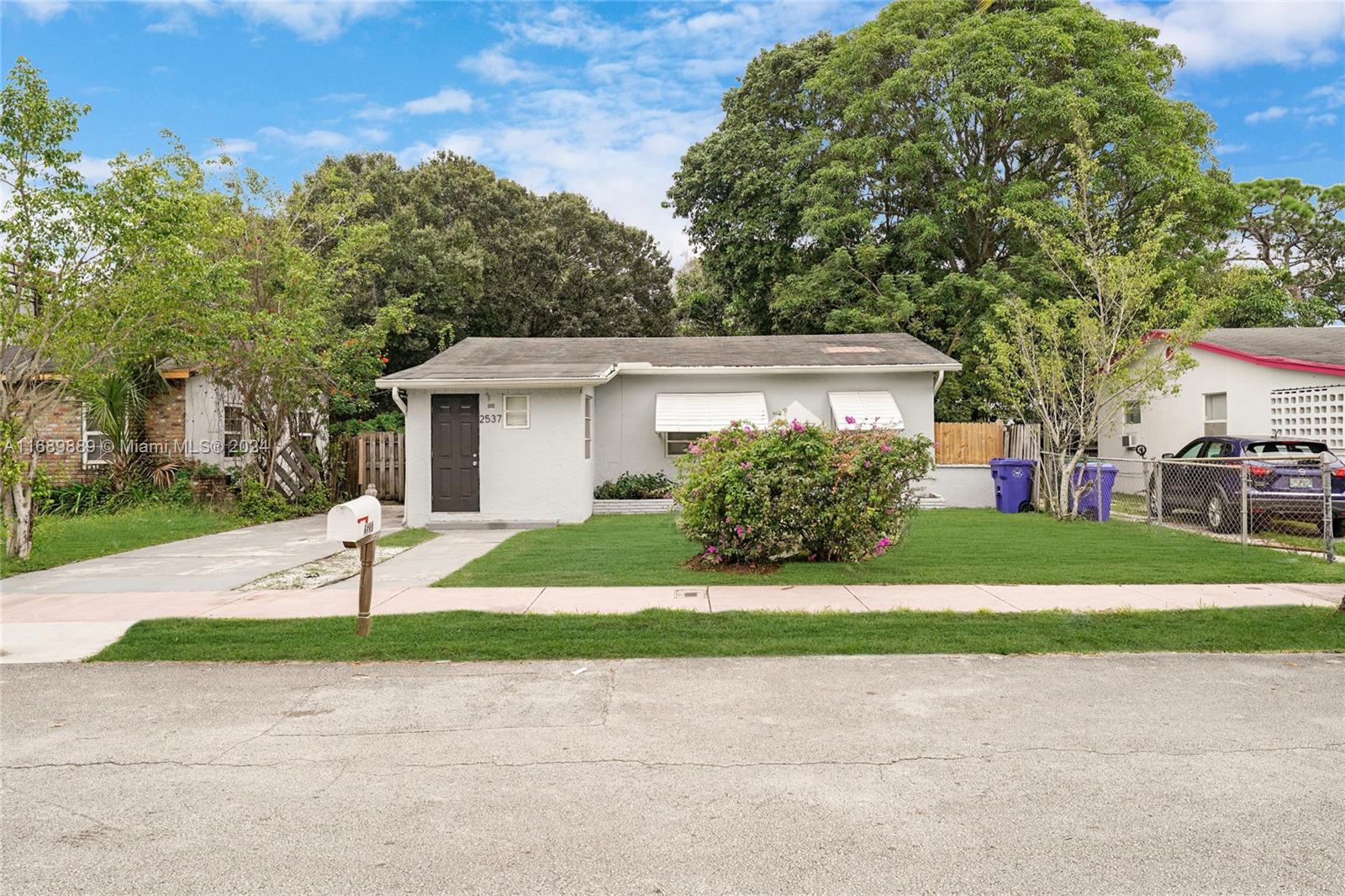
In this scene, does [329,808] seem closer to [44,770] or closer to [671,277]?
[44,770]

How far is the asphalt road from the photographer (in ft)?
9.78

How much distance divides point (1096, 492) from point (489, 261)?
2244 cm

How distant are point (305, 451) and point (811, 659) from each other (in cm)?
1642

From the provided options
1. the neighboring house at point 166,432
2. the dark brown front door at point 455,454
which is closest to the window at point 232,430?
the neighboring house at point 166,432

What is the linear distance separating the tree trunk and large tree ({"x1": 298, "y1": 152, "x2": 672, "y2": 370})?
1562 cm

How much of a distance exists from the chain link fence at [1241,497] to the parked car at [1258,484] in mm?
12

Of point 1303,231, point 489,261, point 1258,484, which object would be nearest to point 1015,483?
point 1258,484

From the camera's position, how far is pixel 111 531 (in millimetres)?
13148

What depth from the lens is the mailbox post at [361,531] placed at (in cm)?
615

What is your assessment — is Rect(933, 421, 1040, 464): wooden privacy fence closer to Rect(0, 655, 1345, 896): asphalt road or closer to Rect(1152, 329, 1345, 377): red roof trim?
Rect(1152, 329, 1345, 377): red roof trim

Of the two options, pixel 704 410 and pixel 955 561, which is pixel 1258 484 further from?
pixel 704 410

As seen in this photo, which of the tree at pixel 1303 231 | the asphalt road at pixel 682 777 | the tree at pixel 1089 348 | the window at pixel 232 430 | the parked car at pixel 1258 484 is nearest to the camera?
the asphalt road at pixel 682 777

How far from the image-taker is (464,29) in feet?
46.6

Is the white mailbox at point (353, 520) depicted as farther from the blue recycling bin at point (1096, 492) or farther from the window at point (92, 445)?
the window at point (92, 445)
